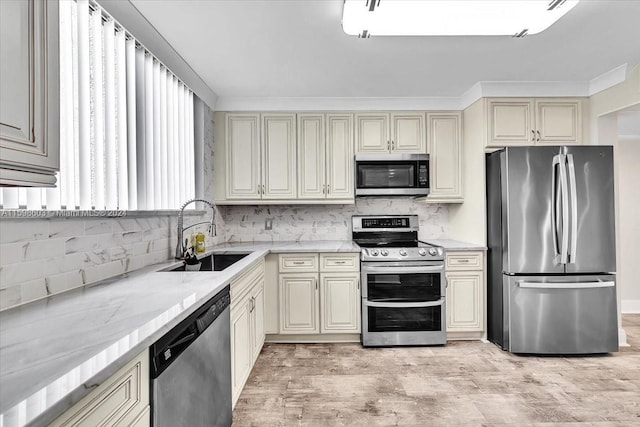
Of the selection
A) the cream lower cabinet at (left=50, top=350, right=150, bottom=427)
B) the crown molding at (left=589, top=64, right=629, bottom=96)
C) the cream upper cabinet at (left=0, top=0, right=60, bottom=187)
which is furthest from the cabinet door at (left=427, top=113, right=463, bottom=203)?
the cream upper cabinet at (left=0, top=0, right=60, bottom=187)

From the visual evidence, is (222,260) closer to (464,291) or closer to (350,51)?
(350,51)

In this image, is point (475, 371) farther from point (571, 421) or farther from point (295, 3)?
point (295, 3)

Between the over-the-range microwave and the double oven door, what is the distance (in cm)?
73

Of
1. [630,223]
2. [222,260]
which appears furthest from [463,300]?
[630,223]

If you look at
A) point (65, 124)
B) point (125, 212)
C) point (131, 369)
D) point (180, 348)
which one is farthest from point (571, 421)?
point (65, 124)

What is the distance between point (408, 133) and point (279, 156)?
132cm

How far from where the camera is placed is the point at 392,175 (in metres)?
3.69

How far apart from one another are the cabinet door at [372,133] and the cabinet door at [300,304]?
1389mm

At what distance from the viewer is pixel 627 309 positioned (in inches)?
176

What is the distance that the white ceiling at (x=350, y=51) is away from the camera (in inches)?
83.1

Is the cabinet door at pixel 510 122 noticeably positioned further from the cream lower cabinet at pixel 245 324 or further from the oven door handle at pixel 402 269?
the cream lower cabinet at pixel 245 324

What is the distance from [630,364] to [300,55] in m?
3.49

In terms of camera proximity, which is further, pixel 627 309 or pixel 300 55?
pixel 627 309

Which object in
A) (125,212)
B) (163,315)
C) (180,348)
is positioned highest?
(125,212)
